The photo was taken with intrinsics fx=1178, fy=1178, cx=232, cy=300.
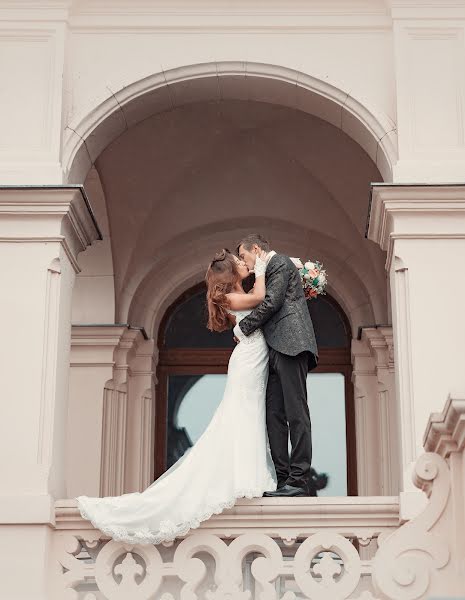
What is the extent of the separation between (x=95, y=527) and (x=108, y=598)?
52 centimetres

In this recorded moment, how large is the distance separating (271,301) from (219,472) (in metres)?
1.28

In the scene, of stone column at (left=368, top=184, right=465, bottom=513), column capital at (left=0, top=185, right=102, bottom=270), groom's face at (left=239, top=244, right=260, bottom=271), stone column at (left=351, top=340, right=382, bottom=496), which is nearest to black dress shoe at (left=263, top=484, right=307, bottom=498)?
stone column at (left=368, top=184, right=465, bottom=513)

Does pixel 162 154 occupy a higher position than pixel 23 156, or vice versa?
pixel 162 154

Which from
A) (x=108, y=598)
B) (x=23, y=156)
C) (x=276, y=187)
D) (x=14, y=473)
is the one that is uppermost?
(x=276, y=187)

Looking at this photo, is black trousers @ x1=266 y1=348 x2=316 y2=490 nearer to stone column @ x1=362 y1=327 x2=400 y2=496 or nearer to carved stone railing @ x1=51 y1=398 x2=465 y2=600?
carved stone railing @ x1=51 y1=398 x2=465 y2=600

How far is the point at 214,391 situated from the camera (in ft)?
45.8

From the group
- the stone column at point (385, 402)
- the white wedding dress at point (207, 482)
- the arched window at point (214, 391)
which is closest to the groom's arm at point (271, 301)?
the white wedding dress at point (207, 482)

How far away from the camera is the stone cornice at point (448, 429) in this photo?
5.46 m

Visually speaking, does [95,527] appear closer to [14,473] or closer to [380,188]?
[14,473]

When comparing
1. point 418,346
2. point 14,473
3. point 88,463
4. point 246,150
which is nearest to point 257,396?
point 418,346

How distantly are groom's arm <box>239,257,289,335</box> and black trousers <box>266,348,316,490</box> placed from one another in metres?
0.24

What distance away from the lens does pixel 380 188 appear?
8812 mm

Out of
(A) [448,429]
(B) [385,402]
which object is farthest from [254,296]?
(B) [385,402]

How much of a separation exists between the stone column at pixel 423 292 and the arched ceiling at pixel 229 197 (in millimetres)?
4062
